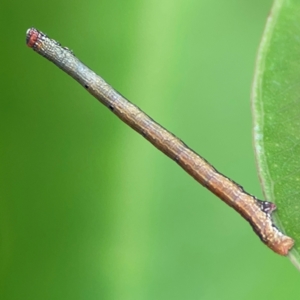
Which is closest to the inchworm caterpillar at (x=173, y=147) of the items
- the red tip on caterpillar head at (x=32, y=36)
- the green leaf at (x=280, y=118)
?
the red tip on caterpillar head at (x=32, y=36)

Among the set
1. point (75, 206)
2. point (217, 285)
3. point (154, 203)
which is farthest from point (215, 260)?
point (75, 206)

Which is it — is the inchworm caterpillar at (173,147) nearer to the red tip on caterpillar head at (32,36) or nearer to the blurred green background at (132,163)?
the red tip on caterpillar head at (32,36)

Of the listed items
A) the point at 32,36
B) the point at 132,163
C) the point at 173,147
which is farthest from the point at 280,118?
the point at 132,163

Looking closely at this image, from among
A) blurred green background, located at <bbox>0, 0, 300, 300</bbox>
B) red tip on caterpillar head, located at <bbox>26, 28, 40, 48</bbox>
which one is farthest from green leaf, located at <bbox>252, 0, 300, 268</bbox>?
blurred green background, located at <bbox>0, 0, 300, 300</bbox>

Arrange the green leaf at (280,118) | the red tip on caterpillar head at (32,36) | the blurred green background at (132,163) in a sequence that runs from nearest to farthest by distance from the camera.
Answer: the green leaf at (280,118) < the red tip on caterpillar head at (32,36) < the blurred green background at (132,163)

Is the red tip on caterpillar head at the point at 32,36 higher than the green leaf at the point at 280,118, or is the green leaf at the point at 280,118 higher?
the red tip on caterpillar head at the point at 32,36

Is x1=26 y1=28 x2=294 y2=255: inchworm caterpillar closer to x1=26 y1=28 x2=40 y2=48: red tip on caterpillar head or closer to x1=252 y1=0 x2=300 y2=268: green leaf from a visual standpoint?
x1=26 y1=28 x2=40 y2=48: red tip on caterpillar head
